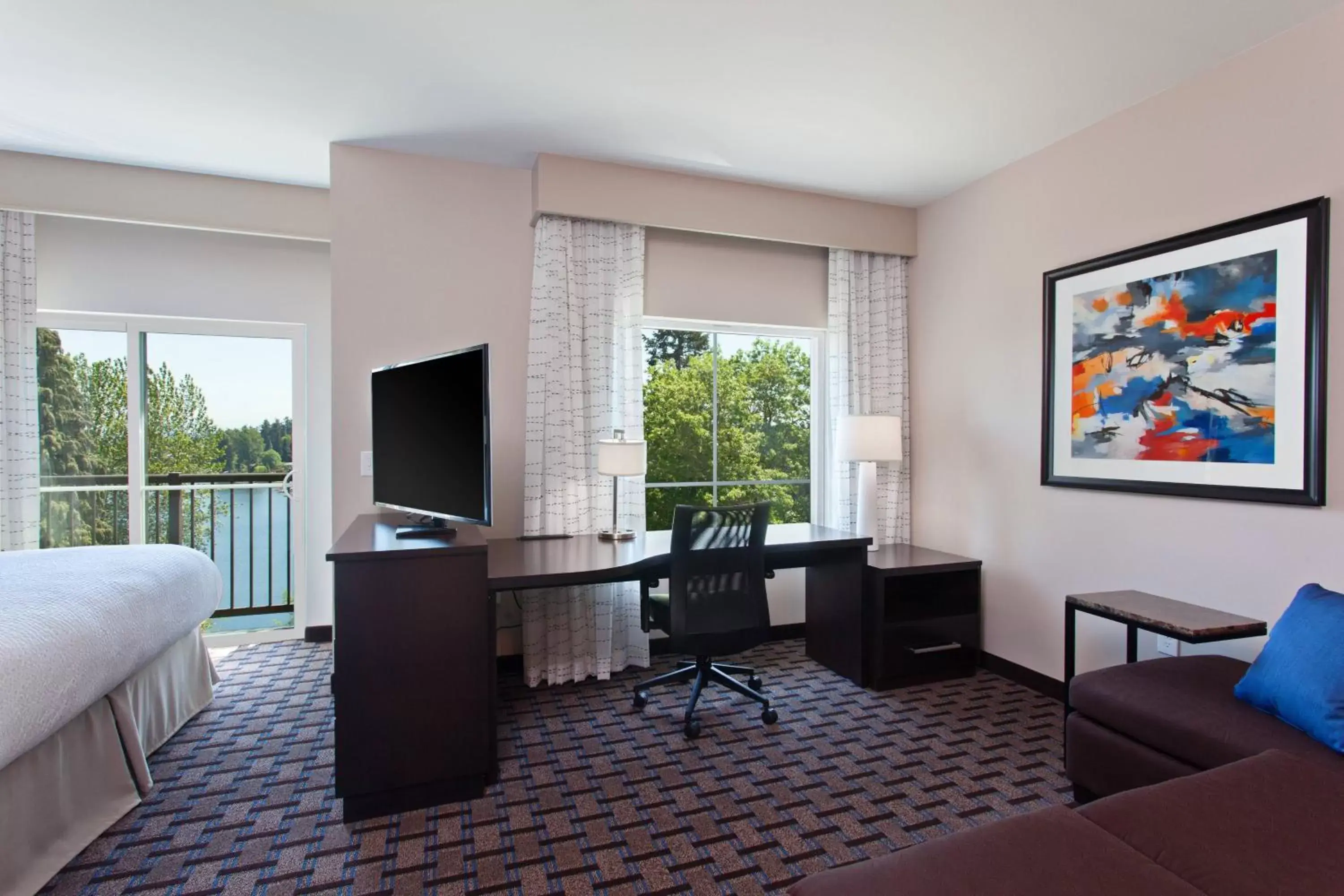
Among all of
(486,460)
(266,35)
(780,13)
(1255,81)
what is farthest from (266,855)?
(1255,81)

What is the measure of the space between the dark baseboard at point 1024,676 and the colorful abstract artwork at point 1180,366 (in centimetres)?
114

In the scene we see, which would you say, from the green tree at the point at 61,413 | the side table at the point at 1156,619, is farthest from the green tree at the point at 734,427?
the green tree at the point at 61,413

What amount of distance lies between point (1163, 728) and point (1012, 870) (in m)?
1.19

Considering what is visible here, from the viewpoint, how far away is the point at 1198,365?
2.57m

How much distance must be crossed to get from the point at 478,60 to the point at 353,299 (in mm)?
1384

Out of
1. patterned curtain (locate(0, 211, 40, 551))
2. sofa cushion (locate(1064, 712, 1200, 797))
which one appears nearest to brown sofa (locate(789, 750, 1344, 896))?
sofa cushion (locate(1064, 712, 1200, 797))

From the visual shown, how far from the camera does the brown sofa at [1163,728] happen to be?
1770 millimetres

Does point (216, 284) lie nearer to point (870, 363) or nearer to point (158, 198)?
point (158, 198)

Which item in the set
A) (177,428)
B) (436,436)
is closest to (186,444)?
(177,428)

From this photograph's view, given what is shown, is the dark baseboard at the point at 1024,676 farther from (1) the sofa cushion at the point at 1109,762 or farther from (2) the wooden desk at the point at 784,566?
(1) the sofa cushion at the point at 1109,762

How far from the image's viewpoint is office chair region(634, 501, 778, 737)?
9.11 ft

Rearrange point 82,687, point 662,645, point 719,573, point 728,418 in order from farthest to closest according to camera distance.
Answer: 1. point 728,418
2. point 662,645
3. point 719,573
4. point 82,687

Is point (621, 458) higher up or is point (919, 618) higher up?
point (621, 458)

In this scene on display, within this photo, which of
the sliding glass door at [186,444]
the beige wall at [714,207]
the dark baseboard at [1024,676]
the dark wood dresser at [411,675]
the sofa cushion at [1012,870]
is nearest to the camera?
the sofa cushion at [1012,870]
